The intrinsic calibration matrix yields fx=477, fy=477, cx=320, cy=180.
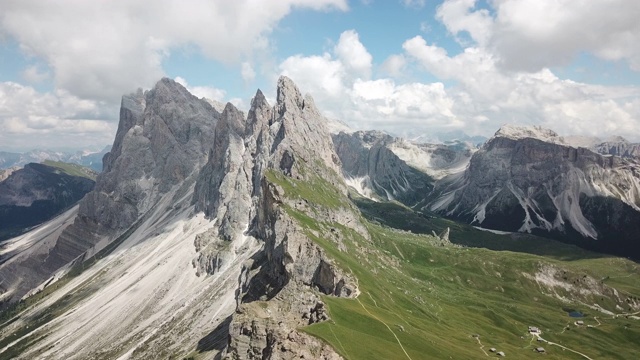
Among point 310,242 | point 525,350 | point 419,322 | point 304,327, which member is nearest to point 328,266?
point 310,242

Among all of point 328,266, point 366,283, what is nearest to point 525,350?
point 366,283

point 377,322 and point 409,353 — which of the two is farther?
point 377,322

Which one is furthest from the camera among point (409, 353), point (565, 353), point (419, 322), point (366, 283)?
point (565, 353)

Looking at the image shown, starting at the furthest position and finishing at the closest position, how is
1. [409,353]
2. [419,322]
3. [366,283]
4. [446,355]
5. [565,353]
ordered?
[565,353]
[366,283]
[419,322]
[446,355]
[409,353]

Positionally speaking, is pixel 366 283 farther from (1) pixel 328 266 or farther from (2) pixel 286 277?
(2) pixel 286 277

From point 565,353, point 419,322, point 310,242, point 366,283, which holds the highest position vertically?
point 310,242

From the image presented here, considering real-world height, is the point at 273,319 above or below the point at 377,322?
above

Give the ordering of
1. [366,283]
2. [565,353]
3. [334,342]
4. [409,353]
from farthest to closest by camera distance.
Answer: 1. [565,353]
2. [366,283]
3. [409,353]
4. [334,342]

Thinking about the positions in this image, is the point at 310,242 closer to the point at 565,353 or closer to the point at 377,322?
the point at 377,322

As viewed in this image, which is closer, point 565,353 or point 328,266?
point 328,266
